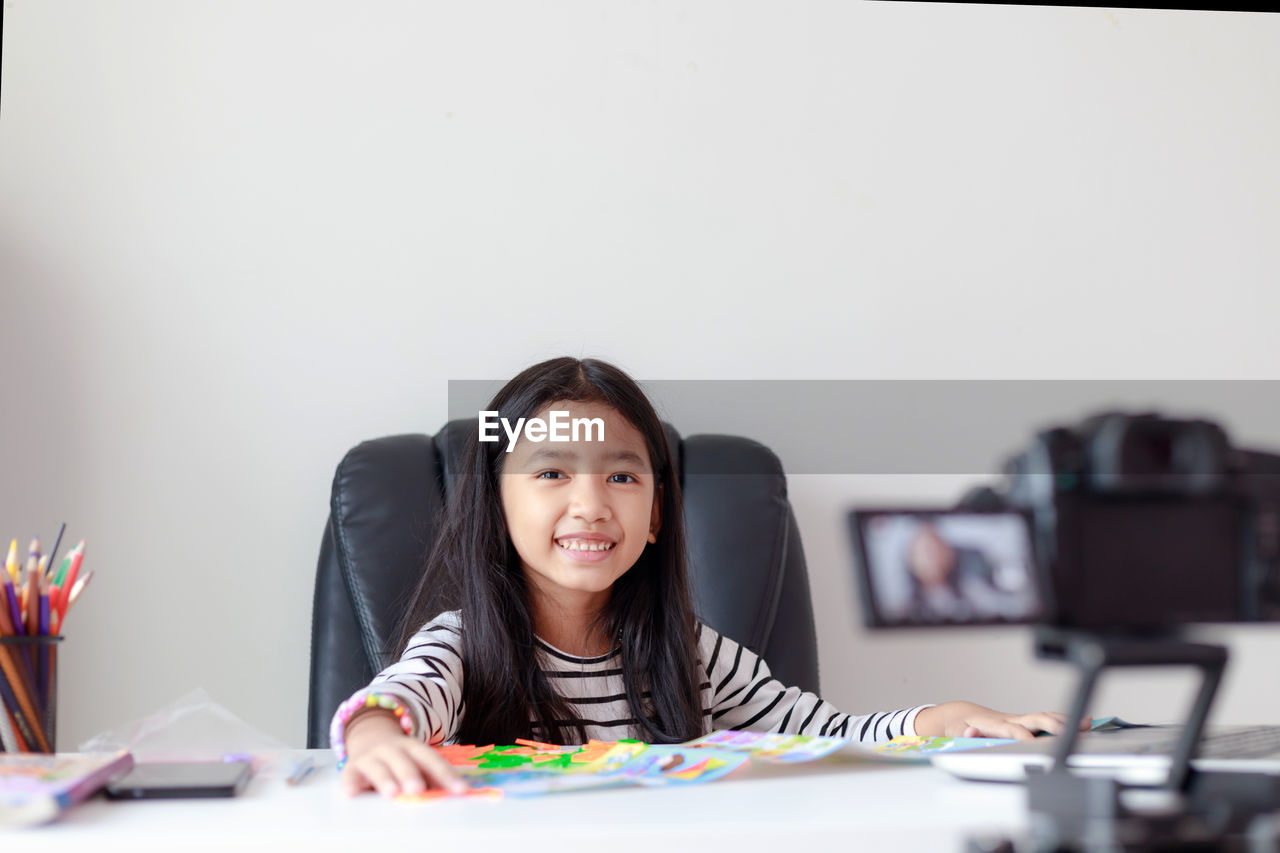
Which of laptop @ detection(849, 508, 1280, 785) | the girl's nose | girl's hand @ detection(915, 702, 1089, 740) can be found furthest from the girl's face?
laptop @ detection(849, 508, 1280, 785)

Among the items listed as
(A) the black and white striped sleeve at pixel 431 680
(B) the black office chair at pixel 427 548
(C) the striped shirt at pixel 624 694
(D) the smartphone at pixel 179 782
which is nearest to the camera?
(D) the smartphone at pixel 179 782

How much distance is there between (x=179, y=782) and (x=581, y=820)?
0.27 meters

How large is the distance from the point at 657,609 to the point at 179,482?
75 cm

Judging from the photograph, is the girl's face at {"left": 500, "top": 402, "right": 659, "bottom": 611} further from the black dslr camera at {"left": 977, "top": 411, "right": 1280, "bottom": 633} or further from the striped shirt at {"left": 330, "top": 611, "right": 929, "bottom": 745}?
the black dslr camera at {"left": 977, "top": 411, "right": 1280, "bottom": 633}

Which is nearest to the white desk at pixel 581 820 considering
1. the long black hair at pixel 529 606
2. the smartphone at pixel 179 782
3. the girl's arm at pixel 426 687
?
the smartphone at pixel 179 782

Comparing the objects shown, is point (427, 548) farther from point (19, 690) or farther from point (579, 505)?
point (19, 690)

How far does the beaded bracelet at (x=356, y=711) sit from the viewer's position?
78cm

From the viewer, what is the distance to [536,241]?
5.35 feet

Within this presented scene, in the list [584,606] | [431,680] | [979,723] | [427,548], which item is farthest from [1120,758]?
[427,548]

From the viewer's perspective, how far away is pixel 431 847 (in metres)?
0.55

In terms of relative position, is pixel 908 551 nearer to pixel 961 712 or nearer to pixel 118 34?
pixel 961 712

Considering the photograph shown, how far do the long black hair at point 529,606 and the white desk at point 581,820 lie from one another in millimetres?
457

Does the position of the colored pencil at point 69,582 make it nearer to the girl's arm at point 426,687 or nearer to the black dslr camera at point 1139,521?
the girl's arm at point 426,687

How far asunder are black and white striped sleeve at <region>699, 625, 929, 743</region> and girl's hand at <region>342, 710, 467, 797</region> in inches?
24.0
